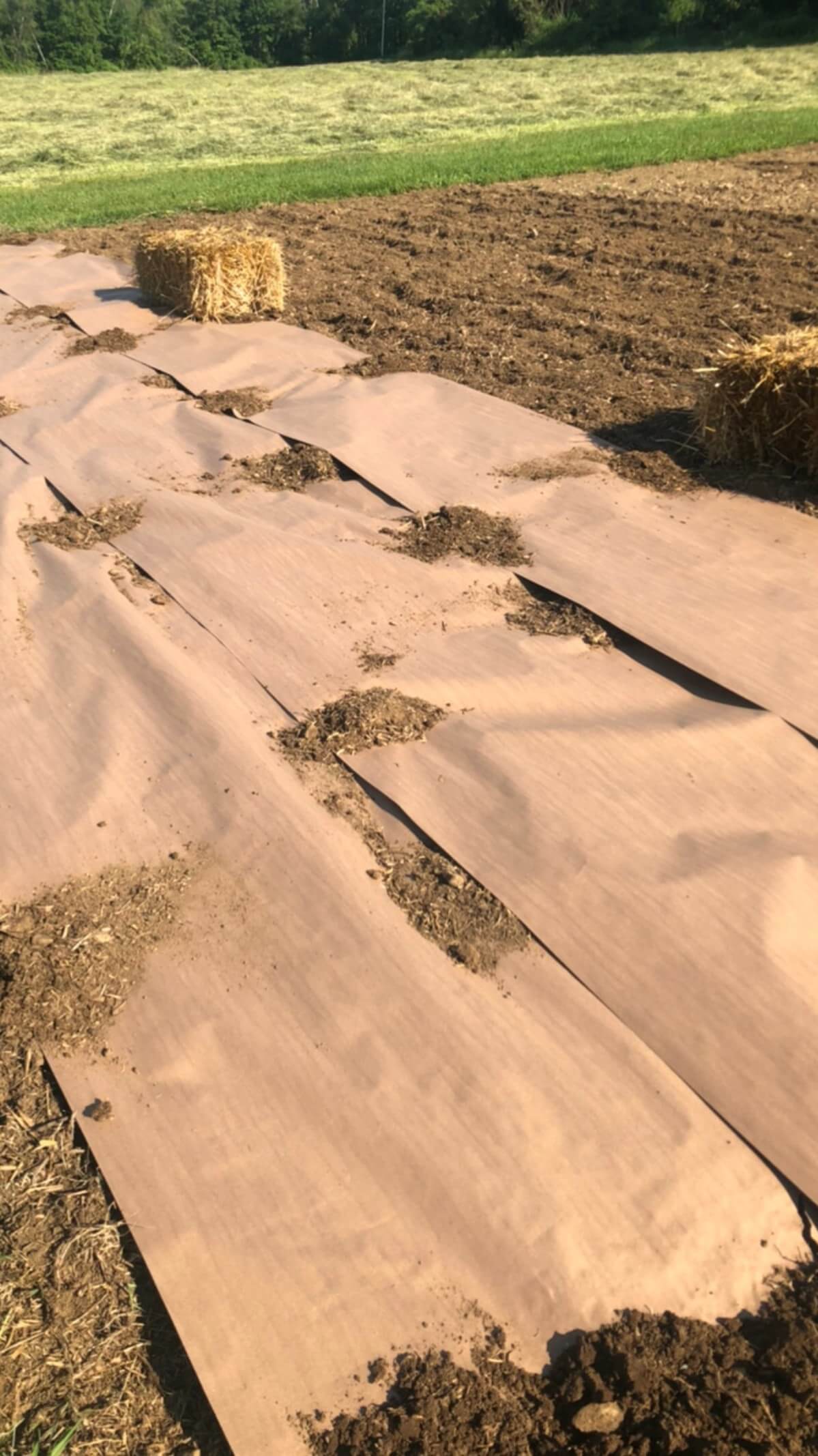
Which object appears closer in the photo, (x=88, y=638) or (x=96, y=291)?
(x=88, y=638)

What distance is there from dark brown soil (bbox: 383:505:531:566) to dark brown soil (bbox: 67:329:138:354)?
417 centimetres

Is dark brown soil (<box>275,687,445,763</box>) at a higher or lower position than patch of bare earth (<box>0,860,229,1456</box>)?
higher

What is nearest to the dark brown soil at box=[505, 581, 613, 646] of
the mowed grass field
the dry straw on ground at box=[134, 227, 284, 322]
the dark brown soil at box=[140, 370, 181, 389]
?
the dark brown soil at box=[140, 370, 181, 389]

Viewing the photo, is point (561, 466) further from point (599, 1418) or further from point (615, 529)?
point (599, 1418)

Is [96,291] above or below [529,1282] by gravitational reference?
above

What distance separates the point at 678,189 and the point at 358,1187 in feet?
46.6

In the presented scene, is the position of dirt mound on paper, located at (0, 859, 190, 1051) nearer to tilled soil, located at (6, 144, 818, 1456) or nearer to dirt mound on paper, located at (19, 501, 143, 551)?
tilled soil, located at (6, 144, 818, 1456)

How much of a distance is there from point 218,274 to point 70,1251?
8.22 metres

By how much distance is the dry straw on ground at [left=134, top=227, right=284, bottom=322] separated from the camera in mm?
9188

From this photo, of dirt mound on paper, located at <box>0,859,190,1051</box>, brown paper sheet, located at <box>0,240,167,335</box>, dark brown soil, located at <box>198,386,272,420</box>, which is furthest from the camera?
brown paper sheet, located at <box>0,240,167,335</box>

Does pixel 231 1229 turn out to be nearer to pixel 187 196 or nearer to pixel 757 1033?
pixel 757 1033

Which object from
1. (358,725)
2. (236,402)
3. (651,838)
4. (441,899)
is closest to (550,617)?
(358,725)

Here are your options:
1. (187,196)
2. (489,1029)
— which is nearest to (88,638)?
(489,1029)

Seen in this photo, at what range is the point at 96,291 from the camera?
34.8 ft
